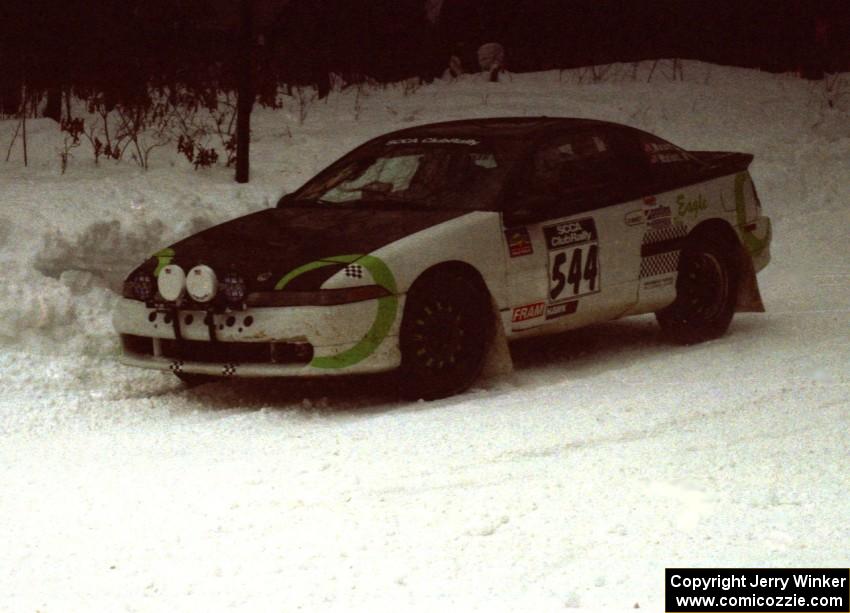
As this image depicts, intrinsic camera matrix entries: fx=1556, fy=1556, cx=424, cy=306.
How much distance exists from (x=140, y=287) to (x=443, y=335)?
170cm

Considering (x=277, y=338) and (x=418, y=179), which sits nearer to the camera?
(x=277, y=338)

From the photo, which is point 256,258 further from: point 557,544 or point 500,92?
point 500,92

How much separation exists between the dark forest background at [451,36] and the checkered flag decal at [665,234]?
7343 mm

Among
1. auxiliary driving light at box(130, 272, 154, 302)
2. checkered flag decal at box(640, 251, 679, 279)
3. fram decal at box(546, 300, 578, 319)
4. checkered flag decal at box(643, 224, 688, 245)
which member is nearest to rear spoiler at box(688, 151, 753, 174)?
checkered flag decal at box(643, 224, 688, 245)

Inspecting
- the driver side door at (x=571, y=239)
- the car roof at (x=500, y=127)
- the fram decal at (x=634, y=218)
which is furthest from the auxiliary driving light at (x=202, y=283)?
the fram decal at (x=634, y=218)

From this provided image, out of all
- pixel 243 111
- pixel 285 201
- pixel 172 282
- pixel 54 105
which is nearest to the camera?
pixel 172 282

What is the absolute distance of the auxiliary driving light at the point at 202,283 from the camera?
8.15m

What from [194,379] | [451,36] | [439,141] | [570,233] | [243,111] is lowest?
[194,379]

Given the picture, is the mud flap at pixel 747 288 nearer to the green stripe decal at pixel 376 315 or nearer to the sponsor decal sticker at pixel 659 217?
the sponsor decal sticker at pixel 659 217

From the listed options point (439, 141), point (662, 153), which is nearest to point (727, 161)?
point (662, 153)

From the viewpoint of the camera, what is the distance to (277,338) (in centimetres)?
803

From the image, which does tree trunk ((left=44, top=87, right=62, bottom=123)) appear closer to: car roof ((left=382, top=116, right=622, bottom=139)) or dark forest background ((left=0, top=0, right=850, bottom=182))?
dark forest background ((left=0, top=0, right=850, bottom=182))

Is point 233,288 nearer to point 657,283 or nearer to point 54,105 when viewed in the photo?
point 657,283

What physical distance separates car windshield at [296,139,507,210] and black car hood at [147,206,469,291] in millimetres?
139
